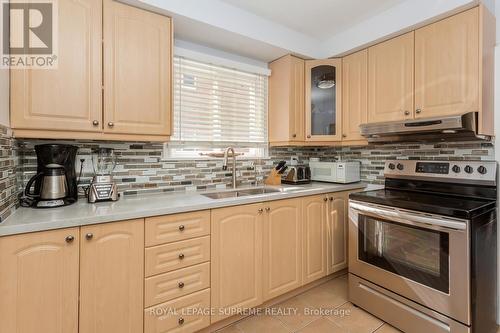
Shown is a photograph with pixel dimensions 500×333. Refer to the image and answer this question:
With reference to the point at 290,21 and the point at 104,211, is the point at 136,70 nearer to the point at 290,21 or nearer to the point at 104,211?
the point at 104,211

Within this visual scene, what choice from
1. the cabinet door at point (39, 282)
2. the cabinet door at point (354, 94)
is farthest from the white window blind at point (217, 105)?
the cabinet door at point (39, 282)

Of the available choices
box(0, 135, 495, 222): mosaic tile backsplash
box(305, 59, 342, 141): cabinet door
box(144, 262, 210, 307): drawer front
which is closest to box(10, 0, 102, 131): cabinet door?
box(0, 135, 495, 222): mosaic tile backsplash

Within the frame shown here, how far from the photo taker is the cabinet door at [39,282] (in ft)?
3.62

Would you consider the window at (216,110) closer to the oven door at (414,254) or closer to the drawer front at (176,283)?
the drawer front at (176,283)

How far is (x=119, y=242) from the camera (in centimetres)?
135

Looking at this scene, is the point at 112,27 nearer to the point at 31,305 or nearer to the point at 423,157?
the point at 31,305

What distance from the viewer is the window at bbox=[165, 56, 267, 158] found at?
2.17 metres

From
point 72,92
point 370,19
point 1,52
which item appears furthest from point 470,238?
point 1,52

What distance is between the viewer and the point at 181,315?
156cm

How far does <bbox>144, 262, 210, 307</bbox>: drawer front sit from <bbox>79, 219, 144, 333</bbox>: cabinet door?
0.05m

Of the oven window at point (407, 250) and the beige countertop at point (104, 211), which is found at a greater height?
the beige countertop at point (104, 211)

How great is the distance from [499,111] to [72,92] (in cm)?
276

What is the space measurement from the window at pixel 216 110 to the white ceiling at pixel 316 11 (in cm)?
57

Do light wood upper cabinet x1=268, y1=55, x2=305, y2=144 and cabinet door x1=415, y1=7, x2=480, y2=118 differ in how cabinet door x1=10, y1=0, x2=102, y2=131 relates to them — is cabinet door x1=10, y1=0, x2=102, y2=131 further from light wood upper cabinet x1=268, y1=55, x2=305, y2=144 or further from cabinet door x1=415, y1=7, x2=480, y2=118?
cabinet door x1=415, y1=7, x2=480, y2=118
